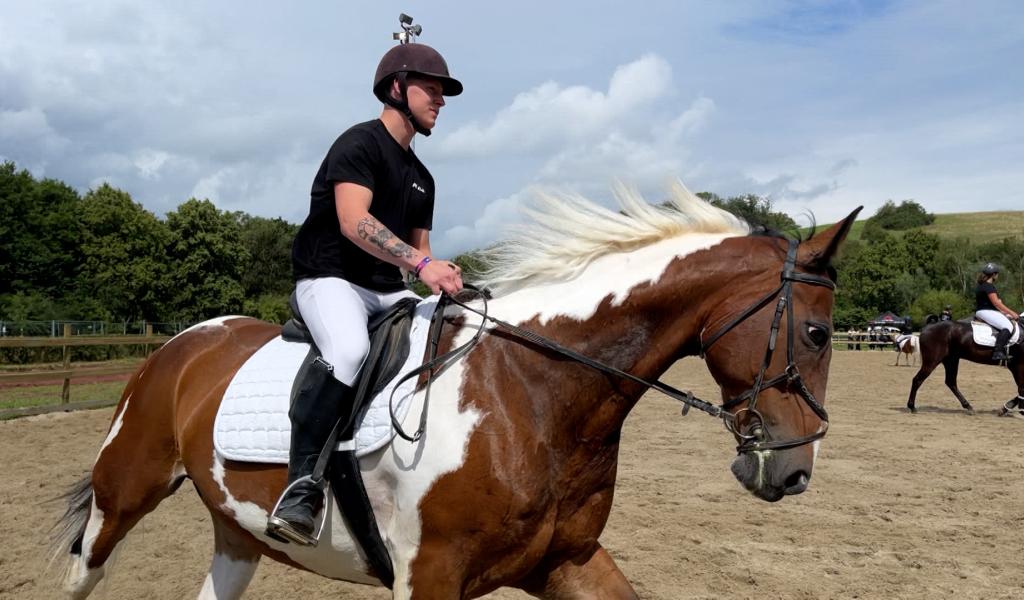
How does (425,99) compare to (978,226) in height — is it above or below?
below

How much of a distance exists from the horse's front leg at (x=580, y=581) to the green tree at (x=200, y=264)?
154ft

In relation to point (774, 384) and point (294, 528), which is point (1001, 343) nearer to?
point (774, 384)

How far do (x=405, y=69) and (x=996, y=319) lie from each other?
55.4ft

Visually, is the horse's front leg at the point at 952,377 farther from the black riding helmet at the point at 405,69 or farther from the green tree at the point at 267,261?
the green tree at the point at 267,261

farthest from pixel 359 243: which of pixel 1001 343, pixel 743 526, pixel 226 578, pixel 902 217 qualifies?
pixel 902 217

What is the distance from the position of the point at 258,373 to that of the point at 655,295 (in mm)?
1901

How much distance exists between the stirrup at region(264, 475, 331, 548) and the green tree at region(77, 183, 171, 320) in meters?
46.6

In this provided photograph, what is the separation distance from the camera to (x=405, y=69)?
3238 millimetres

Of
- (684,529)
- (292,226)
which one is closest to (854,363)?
(684,529)

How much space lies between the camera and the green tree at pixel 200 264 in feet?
153

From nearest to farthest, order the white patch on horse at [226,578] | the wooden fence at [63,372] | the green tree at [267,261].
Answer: the white patch on horse at [226,578] < the wooden fence at [63,372] < the green tree at [267,261]

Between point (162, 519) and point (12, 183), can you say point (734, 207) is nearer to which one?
point (162, 519)

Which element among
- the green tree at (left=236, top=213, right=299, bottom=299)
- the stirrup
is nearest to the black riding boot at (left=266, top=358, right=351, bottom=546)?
the stirrup

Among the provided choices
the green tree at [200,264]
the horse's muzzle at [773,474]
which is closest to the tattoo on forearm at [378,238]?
the horse's muzzle at [773,474]
